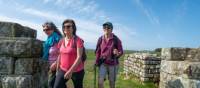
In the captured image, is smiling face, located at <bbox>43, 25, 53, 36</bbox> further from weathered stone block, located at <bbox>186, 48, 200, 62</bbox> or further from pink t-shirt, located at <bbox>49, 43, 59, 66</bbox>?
weathered stone block, located at <bbox>186, 48, 200, 62</bbox>

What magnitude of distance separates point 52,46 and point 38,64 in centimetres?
64

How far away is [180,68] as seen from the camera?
7.86m

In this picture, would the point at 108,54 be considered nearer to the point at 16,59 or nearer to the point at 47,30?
the point at 47,30

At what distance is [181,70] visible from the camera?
782cm

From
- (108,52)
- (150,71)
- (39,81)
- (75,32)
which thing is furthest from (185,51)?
(150,71)

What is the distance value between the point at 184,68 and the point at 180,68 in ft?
0.69

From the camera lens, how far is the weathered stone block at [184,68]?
7473 millimetres

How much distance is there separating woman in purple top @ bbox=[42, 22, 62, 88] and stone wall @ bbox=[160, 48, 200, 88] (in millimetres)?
2396

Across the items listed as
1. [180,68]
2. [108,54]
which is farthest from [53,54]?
[180,68]

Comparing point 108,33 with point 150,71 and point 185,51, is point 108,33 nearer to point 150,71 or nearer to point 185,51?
point 185,51

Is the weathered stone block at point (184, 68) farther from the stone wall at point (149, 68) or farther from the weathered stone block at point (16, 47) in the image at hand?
the stone wall at point (149, 68)

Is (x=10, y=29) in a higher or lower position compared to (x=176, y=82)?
higher

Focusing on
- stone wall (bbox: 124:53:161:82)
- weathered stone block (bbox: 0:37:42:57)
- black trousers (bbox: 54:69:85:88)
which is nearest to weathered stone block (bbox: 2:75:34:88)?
weathered stone block (bbox: 0:37:42:57)

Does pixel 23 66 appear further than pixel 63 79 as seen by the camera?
No
